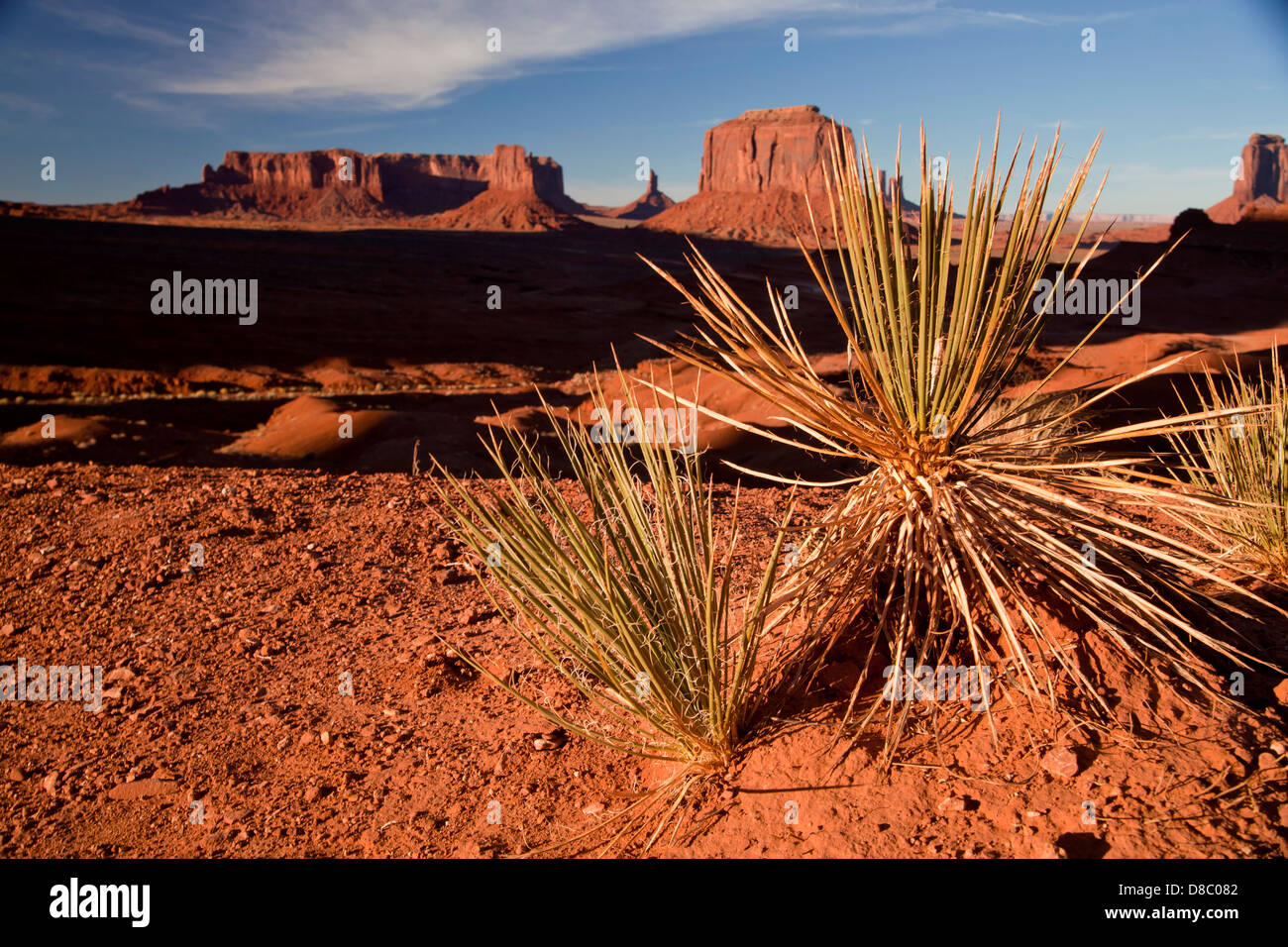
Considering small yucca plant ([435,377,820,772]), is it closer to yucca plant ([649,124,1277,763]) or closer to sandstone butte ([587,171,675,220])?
yucca plant ([649,124,1277,763])

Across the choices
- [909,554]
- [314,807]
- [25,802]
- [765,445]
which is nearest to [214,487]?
[25,802]

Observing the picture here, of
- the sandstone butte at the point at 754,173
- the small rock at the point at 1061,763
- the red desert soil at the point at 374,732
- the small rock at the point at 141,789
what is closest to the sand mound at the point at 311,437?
the red desert soil at the point at 374,732

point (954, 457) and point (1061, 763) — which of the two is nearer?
point (1061, 763)

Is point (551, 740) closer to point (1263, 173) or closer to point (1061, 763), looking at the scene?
point (1061, 763)

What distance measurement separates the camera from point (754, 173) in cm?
9694

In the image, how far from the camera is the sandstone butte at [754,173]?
88562mm

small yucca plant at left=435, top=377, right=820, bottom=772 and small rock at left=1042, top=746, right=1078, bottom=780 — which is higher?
small yucca plant at left=435, top=377, right=820, bottom=772

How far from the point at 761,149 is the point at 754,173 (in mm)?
3042

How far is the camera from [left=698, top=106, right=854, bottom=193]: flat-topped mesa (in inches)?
3730

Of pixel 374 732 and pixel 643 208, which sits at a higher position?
pixel 643 208

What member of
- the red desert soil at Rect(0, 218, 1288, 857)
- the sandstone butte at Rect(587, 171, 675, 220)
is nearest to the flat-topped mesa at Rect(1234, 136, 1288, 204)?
the sandstone butte at Rect(587, 171, 675, 220)

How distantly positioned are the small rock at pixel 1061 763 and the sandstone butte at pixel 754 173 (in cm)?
8697

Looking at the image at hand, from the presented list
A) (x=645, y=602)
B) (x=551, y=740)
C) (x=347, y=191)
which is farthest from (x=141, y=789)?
(x=347, y=191)

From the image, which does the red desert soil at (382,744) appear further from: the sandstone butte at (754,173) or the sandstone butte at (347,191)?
the sandstone butte at (347,191)
